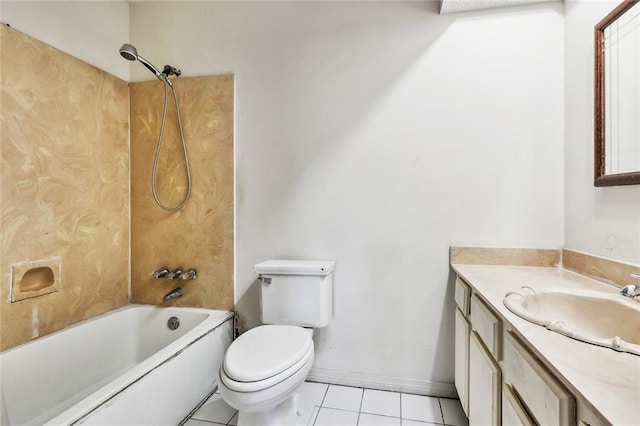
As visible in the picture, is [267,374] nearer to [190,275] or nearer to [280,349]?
[280,349]

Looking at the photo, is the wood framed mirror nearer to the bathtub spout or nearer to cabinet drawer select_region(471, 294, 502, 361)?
cabinet drawer select_region(471, 294, 502, 361)

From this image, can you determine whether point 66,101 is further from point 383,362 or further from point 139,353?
point 383,362

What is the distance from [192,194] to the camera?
1.90 metres

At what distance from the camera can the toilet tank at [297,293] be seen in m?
1.60

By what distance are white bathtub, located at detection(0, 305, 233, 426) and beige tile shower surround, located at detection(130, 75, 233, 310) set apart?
19cm

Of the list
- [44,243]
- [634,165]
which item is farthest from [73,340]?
[634,165]

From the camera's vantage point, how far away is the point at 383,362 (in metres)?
1.71

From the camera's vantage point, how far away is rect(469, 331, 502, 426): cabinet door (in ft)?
3.19

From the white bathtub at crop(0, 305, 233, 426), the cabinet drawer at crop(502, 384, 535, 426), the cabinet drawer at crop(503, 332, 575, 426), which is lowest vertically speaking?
the white bathtub at crop(0, 305, 233, 426)

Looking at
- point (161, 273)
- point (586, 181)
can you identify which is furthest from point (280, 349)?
point (586, 181)

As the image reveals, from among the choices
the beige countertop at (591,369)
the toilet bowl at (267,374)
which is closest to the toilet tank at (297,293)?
the toilet bowl at (267,374)

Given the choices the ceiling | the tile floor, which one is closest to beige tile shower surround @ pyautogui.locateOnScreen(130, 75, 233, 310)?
the tile floor

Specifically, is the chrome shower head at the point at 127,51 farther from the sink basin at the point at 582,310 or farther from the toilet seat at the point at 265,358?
the sink basin at the point at 582,310

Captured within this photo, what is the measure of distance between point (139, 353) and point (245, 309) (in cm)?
72
